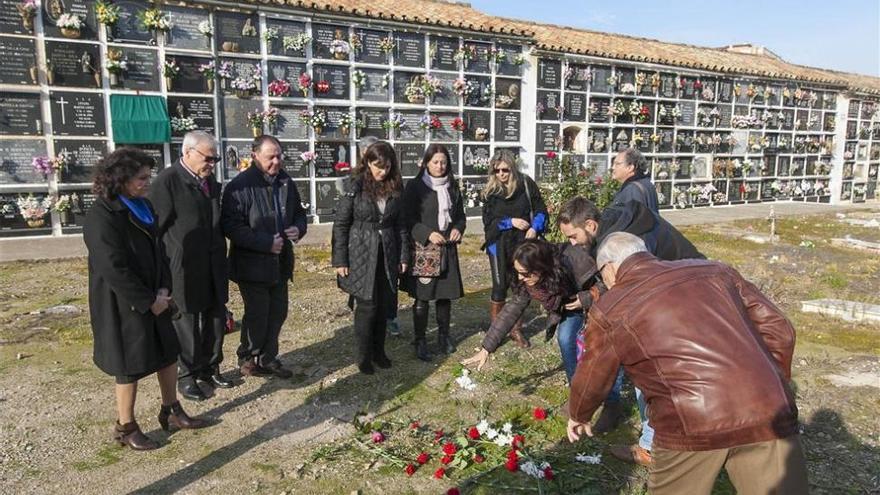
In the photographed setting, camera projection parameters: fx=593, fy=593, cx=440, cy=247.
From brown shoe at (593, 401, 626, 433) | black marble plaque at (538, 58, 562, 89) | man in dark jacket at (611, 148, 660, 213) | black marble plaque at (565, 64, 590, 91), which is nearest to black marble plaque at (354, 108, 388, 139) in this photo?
black marble plaque at (538, 58, 562, 89)

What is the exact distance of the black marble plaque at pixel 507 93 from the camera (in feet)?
39.2

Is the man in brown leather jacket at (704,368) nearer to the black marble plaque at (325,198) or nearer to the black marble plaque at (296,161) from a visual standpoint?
the black marble plaque at (296,161)

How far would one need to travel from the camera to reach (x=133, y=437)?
3164mm

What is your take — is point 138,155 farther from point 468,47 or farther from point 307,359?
point 468,47

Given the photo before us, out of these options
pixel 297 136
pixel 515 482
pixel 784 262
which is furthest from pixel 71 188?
pixel 784 262

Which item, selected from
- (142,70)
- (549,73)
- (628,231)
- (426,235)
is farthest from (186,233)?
(549,73)

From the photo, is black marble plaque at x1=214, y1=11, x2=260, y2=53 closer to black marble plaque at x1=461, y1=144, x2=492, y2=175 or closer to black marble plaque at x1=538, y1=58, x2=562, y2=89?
black marble plaque at x1=461, y1=144, x2=492, y2=175

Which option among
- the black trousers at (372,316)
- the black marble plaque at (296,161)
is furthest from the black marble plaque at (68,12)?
the black trousers at (372,316)

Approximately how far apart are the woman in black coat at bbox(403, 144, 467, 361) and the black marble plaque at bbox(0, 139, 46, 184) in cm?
681

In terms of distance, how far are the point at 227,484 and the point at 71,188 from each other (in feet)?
25.0

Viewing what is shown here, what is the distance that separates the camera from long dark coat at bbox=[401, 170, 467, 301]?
4.47 m

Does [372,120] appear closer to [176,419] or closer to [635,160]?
[635,160]

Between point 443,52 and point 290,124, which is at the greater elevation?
point 443,52

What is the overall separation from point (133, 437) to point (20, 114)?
23.8 feet
